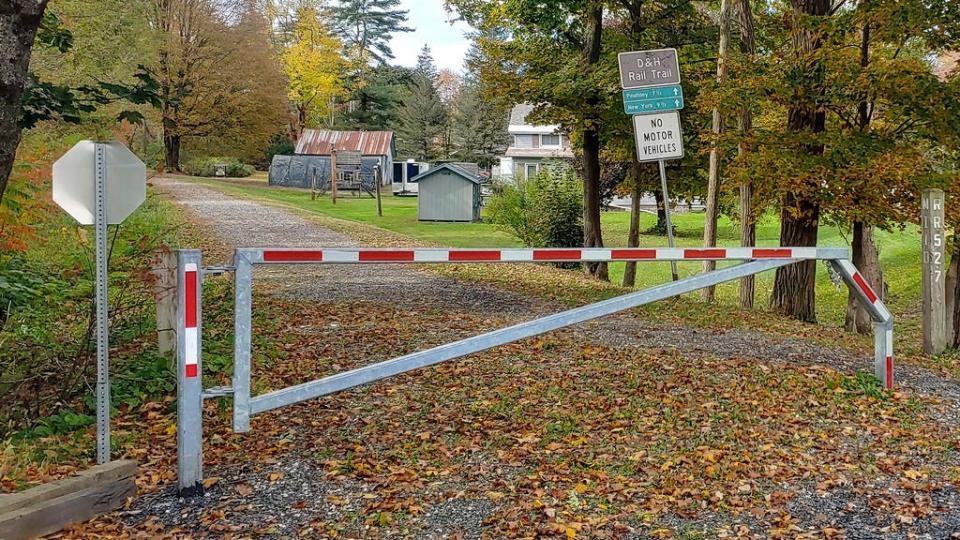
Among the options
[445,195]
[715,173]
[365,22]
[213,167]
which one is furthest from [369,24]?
[715,173]

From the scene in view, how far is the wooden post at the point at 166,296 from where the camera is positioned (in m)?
6.29

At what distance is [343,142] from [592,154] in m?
32.5

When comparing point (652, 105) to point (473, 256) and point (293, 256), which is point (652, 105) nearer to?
point (473, 256)

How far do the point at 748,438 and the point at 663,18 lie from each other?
12.6 m

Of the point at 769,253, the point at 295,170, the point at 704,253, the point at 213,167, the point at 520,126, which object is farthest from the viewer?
the point at 520,126

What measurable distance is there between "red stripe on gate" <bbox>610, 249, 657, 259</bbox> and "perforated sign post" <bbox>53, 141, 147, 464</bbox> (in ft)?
9.60

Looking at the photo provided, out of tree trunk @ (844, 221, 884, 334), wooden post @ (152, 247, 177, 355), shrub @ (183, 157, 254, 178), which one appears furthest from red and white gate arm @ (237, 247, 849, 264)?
shrub @ (183, 157, 254, 178)

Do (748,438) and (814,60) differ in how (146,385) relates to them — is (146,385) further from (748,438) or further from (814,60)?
(814,60)

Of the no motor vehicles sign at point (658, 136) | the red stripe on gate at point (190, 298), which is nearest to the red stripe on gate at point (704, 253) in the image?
the red stripe on gate at point (190, 298)

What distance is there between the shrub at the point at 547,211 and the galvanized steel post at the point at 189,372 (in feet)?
51.9

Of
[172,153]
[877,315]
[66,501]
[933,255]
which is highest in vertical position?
[172,153]

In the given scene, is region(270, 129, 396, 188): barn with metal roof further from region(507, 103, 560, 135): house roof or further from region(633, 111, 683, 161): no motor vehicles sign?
region(633, 111, 683, 161): no motor vehicles sign

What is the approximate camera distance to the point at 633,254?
5.64 meters

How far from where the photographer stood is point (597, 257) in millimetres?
5449
